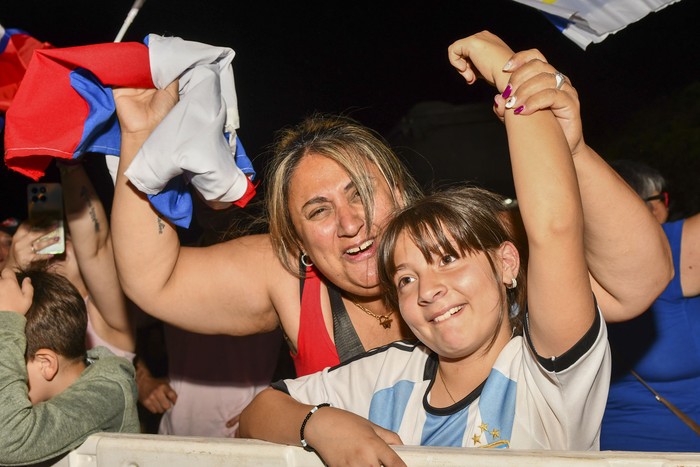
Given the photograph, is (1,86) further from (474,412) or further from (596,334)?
(596,334)

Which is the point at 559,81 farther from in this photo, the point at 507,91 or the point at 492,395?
the point at 492,395

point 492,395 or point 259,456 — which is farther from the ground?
point 492,395

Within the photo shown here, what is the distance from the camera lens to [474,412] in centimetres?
161

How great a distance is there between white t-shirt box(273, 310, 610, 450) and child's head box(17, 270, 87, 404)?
649mm

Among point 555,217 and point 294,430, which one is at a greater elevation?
point 555,217

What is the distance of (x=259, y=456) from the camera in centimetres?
152

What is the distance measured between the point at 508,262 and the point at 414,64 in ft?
7.59

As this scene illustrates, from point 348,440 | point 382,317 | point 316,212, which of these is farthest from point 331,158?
point 348,440

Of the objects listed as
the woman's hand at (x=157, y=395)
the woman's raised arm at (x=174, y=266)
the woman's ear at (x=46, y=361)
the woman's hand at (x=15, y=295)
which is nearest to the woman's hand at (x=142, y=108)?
the woman's raised arm at (x=174, y=266)

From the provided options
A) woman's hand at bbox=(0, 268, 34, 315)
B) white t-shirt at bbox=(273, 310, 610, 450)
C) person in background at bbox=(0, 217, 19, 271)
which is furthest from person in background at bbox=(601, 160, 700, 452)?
person in background at bbox=(0, 217, 19, 271)

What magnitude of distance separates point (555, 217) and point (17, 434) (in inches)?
49.0

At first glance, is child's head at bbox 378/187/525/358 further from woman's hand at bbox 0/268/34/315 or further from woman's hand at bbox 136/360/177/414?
woman's hand at bbox 136/360/177/414

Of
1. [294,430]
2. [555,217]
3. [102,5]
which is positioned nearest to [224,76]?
[294,430]

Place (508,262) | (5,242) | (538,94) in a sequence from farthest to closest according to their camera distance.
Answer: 1. (5,242)
2. (508,262)
3. (538,94)
